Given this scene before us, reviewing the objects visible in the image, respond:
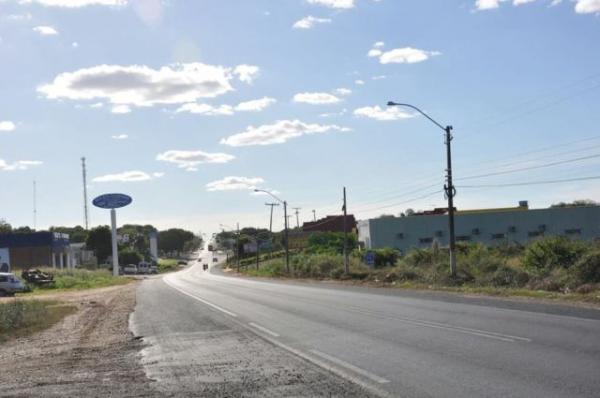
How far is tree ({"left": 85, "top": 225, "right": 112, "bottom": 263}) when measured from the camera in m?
150

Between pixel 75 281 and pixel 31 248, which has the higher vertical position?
pixel 31 248

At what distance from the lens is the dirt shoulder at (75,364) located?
9602 millimetres

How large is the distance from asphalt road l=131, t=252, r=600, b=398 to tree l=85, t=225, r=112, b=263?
133287 millimetres

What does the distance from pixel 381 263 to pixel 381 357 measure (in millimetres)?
54742

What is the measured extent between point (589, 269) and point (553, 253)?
455 centimetres

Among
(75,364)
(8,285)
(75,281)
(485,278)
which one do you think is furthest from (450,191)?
(75,281)

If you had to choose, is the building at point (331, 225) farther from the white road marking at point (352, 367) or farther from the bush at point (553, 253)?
the white road marking at point (352, 367)

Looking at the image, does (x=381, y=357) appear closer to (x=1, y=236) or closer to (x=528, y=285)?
(x=528, y=285)

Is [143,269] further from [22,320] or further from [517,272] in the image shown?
[22,320]

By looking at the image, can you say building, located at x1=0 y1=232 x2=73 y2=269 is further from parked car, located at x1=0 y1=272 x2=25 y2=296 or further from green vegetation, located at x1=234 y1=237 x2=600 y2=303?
green vegetation, located at x1=234 y1=237 x2=600 y2=303

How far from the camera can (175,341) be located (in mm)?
15406

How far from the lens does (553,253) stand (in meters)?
29.5

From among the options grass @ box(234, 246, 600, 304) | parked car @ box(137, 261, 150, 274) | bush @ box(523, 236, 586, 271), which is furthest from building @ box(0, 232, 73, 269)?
bush @ box(523, 236, 586, 271)

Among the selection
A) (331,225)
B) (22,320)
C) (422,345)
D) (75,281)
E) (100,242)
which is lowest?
(75,281)
